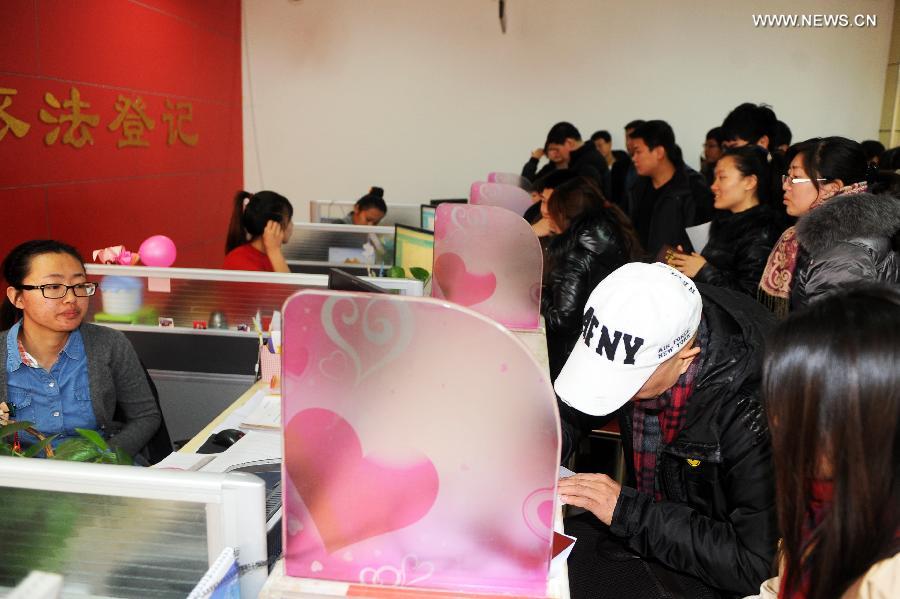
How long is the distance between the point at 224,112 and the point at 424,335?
20.1 feet

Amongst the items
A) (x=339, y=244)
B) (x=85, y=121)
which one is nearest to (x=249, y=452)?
(x=339, y=244)

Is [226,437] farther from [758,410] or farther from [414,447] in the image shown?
[758,410]

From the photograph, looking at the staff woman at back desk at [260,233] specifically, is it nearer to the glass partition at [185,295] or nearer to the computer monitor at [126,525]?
the glass partition at [185,295]

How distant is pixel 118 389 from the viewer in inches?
79.2

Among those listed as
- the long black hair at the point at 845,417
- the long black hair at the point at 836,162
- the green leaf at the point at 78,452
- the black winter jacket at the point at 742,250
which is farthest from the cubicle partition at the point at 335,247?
the long black hair at the point at 845,417

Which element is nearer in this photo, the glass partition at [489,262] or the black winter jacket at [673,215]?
the glass partition at [489,262]

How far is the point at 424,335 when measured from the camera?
871 millimetres

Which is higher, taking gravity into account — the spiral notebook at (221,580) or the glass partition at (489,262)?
the glass partition at (489,262)

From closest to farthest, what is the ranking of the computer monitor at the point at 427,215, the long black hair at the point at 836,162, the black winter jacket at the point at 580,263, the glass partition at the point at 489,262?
the long black hair at the point at 836,162 → the glass partition at the point at 489,262 → the black winter jacket at the point at 580,263 → the computer monitor at the point at 427,215

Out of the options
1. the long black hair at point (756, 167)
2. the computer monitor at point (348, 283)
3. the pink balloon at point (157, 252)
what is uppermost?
the long black hair at point (756, 167)

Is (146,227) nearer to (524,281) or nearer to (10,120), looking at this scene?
(10,120)

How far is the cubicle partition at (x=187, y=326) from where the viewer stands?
2619mm

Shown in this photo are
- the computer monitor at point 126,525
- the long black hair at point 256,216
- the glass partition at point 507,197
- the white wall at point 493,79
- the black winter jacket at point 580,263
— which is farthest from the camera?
the white wall at point 493,79

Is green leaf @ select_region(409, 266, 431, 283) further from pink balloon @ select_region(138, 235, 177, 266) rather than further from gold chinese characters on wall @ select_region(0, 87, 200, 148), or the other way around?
gold chinese characters on wall @ select_region(0, 87, 200, 148)
